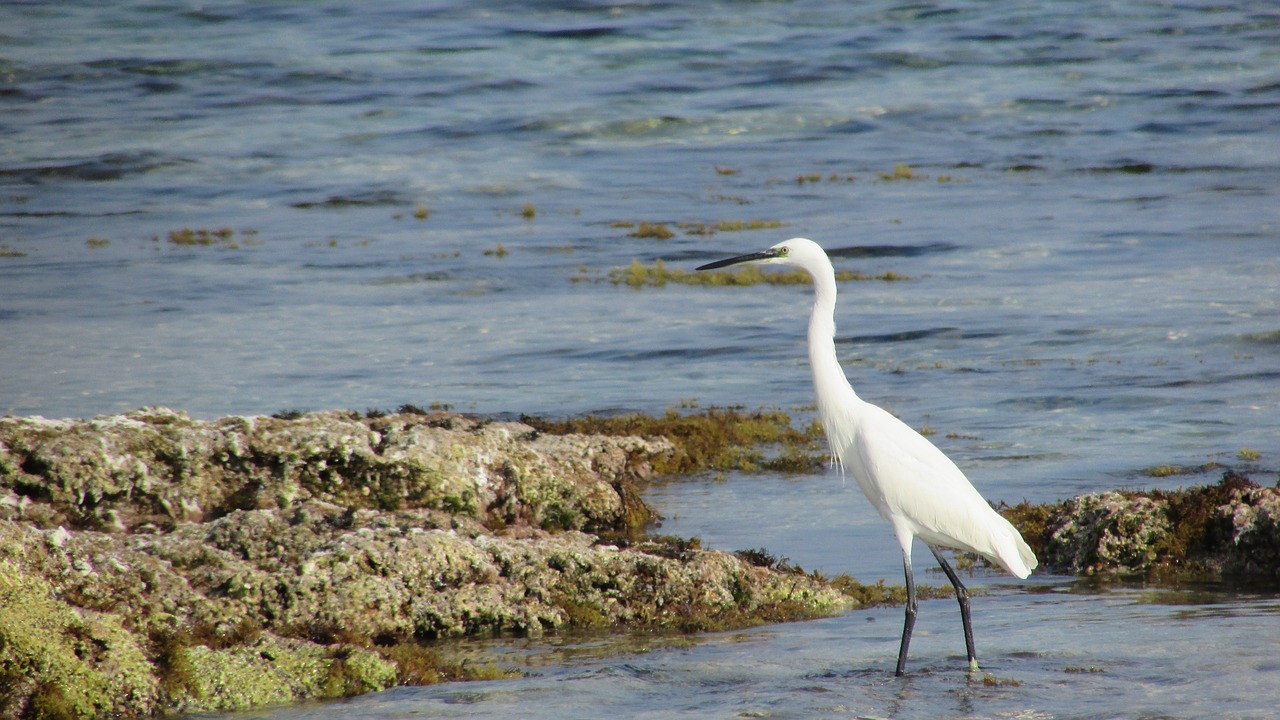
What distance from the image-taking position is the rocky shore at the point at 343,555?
17.7ft

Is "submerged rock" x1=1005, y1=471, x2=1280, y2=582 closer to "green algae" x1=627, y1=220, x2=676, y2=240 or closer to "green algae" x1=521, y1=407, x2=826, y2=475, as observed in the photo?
"green algae" x1=521, y1=407, x2=826, y2=475

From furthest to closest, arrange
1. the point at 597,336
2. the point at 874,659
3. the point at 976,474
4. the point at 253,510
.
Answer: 1. the point at 597,336
2. the point at 976,474
3. the point at 253,510
4. the point at 874,659

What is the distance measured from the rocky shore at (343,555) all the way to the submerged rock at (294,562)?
0.01 metres

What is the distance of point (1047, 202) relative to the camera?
82.9ft

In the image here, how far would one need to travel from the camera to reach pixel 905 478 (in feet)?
21.3

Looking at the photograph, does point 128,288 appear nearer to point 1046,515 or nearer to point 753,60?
point 1046,515

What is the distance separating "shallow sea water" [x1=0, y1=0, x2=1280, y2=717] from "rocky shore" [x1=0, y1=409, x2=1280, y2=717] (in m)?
0.33

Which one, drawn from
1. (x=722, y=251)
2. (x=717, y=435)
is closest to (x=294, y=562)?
(x=717, y=435)

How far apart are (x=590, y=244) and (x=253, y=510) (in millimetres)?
16298

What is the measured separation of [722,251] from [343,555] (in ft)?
51.9

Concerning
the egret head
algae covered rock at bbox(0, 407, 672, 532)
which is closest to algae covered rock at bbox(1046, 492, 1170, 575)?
the egret head

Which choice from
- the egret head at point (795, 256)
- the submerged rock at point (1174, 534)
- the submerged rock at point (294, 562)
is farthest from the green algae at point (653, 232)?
the egret head at point (795, 256)

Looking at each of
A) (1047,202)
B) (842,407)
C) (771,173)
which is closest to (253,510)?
(842,407)

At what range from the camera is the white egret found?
6.46 m
